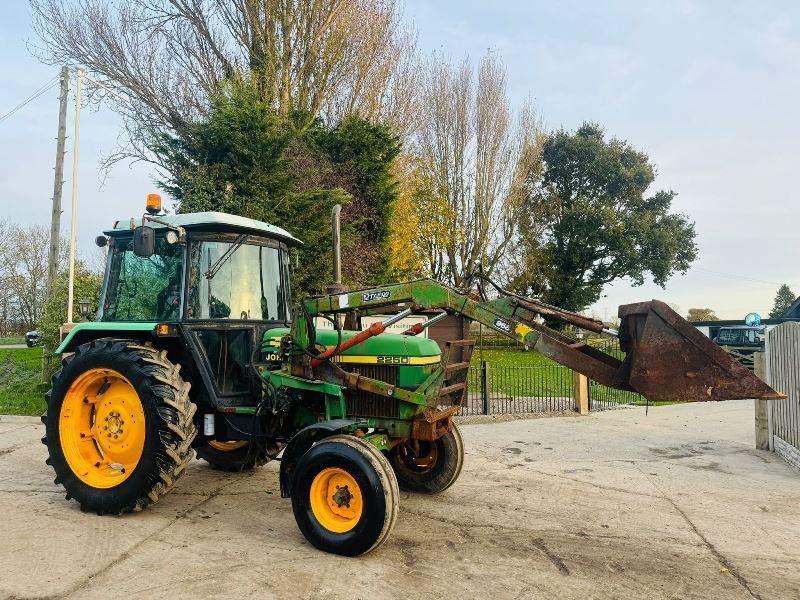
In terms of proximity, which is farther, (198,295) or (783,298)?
(783,298)

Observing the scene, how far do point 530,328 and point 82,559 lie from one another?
3320 millimetres

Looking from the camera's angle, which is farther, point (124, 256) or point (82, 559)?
point (124, 256)

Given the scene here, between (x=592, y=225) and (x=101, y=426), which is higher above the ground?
(x=592, y=225)

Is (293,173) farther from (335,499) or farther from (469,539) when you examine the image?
(469,539)

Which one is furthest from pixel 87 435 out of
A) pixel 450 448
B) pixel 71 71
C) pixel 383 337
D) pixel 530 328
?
pixel 71 71

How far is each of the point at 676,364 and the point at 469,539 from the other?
190 cm

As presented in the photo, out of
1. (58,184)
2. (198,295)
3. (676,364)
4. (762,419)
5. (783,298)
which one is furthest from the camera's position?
(783,298)

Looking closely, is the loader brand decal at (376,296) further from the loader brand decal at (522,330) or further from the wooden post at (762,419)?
the wooden post at (762,419)

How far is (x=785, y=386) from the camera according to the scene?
22.1 ft

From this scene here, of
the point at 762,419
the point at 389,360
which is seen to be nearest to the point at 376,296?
the point at 389,360

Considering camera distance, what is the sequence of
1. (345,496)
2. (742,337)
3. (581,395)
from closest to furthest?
(345,496) < (581,395) < (742,337)

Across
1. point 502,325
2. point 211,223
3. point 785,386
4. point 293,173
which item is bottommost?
point 785,386

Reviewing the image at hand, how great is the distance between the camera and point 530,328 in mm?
4016

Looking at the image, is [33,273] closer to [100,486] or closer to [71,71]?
[71,71]
